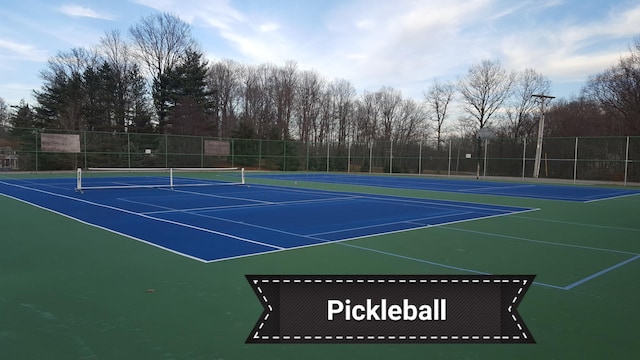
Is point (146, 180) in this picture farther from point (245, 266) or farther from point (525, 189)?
point (245, 266)

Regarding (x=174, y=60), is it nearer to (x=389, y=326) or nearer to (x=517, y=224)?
(x=517, y=224)

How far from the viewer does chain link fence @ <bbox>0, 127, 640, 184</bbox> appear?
25.9 metres

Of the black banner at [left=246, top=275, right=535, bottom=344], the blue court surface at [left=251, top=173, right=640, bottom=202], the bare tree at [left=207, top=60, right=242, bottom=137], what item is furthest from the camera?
the bare tree at [left=207, top=60, right=242, bottom=137]

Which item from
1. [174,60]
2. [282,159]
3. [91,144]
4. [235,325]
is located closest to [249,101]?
[174,60]

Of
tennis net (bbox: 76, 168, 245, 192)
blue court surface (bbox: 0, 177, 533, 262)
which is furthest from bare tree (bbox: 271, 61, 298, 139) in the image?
blue court surface (bbox: 0, 177, 533, 262)

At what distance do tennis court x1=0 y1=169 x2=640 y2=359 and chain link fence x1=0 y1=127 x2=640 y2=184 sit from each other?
17.6 meters

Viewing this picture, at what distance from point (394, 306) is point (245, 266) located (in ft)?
10.7

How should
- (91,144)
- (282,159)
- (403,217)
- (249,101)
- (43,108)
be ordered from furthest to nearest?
(249,101) → (43,108) → (282,159) → (91,144) → (403,217)

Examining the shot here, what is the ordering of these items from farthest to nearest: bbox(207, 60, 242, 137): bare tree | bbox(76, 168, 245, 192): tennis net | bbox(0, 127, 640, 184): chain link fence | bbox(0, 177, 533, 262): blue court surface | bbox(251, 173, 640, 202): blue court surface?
bbox(207, 60, 242, 137): bare tree
bbox(0, 127, 640, 184): chain link fence
bbox(251, 173, 640, 202): blue court surface
bbox(76, 168, 245, 192): tennis net
bbox(0, 177, 533, 262): blue court surface

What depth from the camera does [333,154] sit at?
3838 cm

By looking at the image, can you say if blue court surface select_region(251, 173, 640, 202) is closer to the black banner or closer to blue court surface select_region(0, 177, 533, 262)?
blue court surface select_region(0, 177, 533, 262)

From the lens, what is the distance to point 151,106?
44406 millimetres

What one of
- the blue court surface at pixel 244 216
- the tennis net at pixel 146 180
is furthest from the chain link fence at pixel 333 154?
the blue court surface at pixel 244 216

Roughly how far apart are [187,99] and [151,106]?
4021mm
